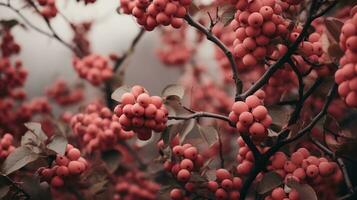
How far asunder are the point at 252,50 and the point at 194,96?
59.6 inches

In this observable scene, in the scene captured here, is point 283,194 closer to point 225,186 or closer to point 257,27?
point 225,186

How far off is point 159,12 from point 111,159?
2.09 feet

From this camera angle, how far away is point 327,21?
3.51 ft

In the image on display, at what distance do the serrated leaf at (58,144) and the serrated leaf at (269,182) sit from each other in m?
0.46

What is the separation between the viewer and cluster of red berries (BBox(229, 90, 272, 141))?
39.0 inches

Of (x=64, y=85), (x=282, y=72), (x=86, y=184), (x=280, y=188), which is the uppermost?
(x=64, y=85)

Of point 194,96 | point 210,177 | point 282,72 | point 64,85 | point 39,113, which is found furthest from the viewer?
point 194,96

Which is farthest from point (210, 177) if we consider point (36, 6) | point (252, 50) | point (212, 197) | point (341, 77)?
point (36, 6)

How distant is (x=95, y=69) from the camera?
1780mm

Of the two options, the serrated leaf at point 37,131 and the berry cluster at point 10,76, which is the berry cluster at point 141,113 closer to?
the serrated leaf at point 37,131

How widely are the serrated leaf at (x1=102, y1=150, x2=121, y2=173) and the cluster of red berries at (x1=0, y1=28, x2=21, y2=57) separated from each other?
62 centimetres

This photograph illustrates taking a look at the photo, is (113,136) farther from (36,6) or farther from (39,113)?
(39,113)

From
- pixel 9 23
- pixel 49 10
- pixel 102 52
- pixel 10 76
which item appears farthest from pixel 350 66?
pixel 102 52

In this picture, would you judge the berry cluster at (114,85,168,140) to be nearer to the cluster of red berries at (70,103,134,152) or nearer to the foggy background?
the cluster of red berries at (70,103,134,152)
